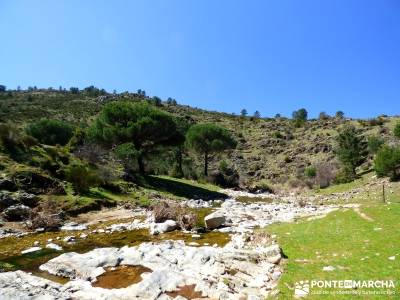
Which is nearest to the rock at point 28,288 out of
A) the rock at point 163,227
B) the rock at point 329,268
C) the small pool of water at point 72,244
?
the small pool of water at point 72,244

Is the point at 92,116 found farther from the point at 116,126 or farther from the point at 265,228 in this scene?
the point at 265,228

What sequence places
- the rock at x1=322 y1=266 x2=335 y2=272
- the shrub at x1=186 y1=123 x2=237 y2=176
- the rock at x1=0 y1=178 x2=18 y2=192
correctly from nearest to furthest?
the rock at x1=322 y1=266 x2=335 y2=272 < the rock at x1=0 y1=178 x2=18 y2=192 < the shrub at x1=186 y1=123 x2=237 y2=176

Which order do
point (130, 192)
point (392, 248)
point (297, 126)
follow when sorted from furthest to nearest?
point (297, 126) < point (130, 192) < point (392, 248)

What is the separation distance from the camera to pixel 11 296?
46.1 ft

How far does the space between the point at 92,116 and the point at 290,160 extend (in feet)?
221

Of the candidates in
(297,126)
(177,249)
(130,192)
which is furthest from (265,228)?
(297,126)

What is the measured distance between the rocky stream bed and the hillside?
166 ft

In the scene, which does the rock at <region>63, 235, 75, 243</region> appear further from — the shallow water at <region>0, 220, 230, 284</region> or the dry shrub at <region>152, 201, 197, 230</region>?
the dry shrub at <region>152, 201, 197, 230</region>

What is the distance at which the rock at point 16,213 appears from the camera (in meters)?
32.0

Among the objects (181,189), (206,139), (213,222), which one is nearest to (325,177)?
(181,189)

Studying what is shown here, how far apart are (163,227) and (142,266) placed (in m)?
10.6

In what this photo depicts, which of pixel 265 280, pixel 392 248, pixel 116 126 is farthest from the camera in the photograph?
pixel 116 126

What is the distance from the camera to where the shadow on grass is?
180 ft

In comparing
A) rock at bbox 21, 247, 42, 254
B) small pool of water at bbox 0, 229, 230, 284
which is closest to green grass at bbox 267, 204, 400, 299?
small pool of water at bbox 0, 229, 230, 284
